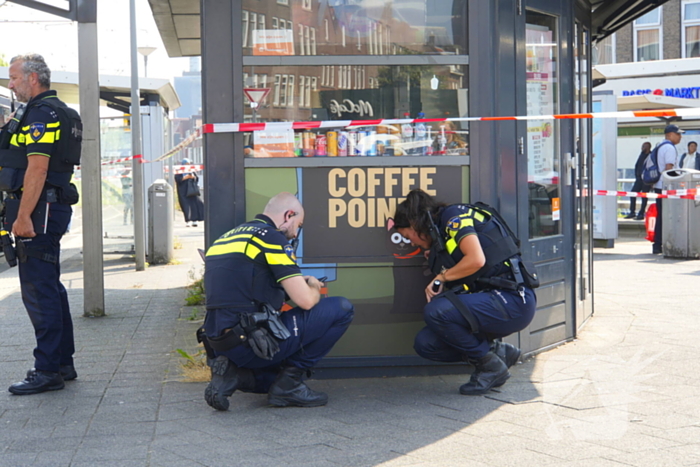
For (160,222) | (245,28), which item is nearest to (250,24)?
(245,28)

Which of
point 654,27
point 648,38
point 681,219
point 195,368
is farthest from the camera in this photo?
point 648,38

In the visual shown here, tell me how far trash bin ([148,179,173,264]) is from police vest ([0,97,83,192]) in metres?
6.26

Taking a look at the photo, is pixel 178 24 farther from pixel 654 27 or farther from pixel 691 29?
pixel 691 29

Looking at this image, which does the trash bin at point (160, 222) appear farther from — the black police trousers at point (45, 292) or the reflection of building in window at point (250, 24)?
the reflection of building in window at point (250, 24)

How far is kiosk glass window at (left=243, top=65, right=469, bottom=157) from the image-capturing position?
201 inches

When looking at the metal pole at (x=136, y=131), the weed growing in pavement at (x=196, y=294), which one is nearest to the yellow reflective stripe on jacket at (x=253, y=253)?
the weed growing in pavement at (x=196, y=294)

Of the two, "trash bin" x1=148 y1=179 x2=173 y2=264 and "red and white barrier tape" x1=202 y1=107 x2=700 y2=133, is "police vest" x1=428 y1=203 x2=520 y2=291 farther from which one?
"trash bin" x1=148 y1=179 x2=173 y2=264

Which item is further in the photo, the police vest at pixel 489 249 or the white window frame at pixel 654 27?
the white window frame at pixel 654 27

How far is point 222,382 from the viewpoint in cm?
446

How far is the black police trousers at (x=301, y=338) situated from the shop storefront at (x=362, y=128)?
21.5 inches

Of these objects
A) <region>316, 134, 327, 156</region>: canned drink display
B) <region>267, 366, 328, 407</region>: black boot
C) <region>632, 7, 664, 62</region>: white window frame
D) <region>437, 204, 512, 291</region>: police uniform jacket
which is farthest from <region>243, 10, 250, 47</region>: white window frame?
<region>632, 7, 664, 62</region>: white window frame

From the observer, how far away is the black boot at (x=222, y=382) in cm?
443

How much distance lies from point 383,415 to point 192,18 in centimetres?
591

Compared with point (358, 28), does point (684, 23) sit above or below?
above
